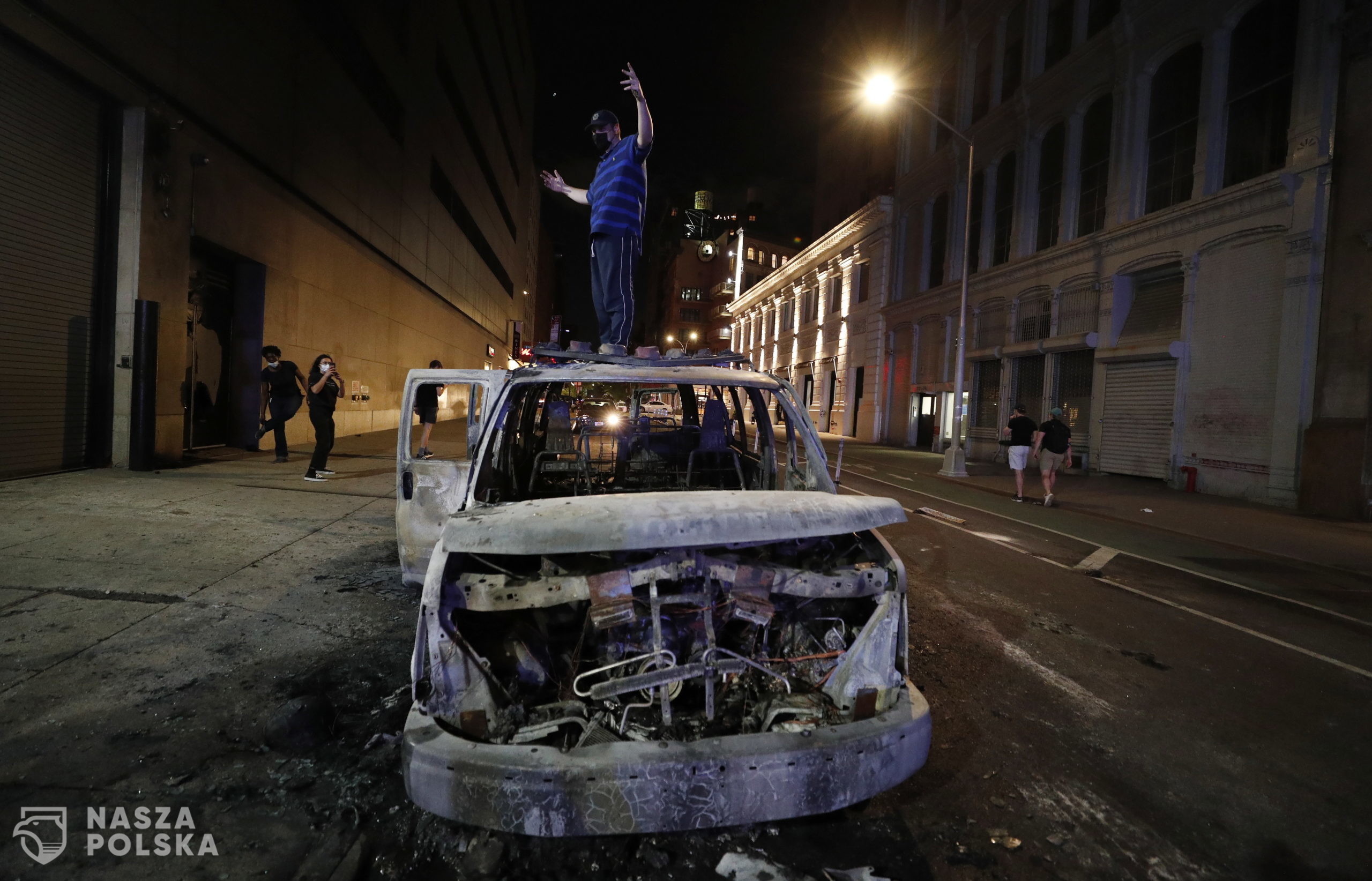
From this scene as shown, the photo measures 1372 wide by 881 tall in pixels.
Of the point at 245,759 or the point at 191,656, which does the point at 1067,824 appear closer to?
the point at 245,759

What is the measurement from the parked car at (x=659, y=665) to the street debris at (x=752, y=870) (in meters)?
0.22

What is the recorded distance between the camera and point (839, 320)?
114 feet

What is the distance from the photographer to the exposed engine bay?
2.17 metres

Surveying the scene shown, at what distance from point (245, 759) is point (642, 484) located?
244 cm

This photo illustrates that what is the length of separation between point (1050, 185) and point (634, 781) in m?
23.0

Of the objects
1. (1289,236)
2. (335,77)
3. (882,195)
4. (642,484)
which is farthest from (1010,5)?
(642,484)

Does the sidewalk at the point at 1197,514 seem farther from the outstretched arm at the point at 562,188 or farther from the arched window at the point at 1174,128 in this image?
the outstretched arm at the point at 562,188

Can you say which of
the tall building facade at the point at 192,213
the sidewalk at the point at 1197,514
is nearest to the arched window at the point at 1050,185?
the sidewalk at the point at 1197,514

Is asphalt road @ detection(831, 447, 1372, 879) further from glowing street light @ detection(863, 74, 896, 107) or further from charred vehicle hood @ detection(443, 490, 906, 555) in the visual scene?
glowing street light @ detection(863, 74, 896, 107)

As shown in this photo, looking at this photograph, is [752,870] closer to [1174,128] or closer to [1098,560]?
[1098,560]

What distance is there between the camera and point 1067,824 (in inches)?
96.6

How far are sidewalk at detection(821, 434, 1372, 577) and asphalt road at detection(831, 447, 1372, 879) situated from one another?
6.21ft

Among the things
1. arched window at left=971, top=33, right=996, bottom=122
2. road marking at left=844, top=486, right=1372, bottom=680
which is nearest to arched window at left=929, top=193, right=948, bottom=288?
arched window at left=971, top=33, right=996, bottom=122

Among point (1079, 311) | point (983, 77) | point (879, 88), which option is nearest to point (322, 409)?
point (879, 88)
